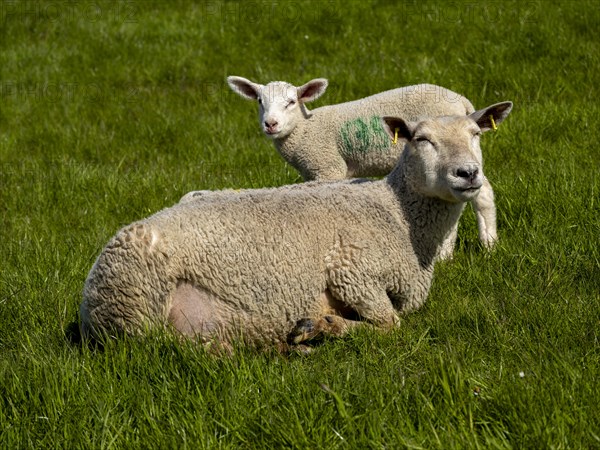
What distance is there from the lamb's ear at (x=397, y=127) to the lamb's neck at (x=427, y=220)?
0.27 meters

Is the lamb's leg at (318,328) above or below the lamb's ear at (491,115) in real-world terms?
below

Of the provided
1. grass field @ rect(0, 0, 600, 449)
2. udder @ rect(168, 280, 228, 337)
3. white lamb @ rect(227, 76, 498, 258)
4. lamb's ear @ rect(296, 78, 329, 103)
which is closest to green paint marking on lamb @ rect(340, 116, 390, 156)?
white lamb @ rect(227, 76, 498, 258)

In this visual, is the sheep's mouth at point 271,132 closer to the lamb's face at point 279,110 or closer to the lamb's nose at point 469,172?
the lamb's face at point 279,110

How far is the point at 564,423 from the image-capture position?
8.91 feet

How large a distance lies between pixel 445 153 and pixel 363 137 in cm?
210

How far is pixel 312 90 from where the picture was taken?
6453 millimetres

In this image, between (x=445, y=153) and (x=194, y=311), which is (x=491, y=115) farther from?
(x=194, y=311)

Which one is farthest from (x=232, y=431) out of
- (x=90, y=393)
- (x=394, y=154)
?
(x=394, y=154)

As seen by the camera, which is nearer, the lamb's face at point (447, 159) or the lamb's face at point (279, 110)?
the lamb's face at point (447, 159)

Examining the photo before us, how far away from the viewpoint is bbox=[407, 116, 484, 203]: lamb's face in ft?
12.8

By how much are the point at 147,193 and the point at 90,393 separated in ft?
11.7

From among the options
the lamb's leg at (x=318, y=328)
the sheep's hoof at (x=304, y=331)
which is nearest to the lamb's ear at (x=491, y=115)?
the lamb's leg at (x=318, y=328)

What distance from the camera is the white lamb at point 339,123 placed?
5.95 metres

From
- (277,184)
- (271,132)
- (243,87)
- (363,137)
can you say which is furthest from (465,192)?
(243,87)
